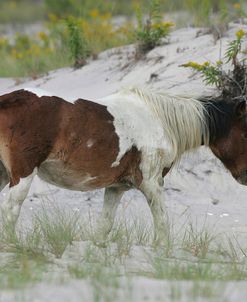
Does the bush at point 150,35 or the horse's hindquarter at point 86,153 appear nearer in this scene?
the horse's hindquarter at point 86,153

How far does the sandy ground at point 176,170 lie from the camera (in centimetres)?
795

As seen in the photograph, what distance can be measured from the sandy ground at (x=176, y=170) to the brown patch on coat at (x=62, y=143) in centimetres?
29

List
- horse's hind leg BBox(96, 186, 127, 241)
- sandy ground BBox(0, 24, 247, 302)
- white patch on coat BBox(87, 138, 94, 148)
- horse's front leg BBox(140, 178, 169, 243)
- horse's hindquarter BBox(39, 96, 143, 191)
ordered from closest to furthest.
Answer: horse's hindquarter BBox(39, 96, 143, 191)
white patch on coat BBox(87, 138, 94, 148)
horse's front leg BBox(140, 178, 169, 243)
horse's hind leg BBox(96, 186, 127, 241)
sandy ground BBox(0, 24, 247, 302)

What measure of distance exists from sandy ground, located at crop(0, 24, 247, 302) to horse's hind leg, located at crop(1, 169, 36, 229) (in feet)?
2.59

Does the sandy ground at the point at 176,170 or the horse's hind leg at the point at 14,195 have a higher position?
the horse's hind leg at the point at 14,195

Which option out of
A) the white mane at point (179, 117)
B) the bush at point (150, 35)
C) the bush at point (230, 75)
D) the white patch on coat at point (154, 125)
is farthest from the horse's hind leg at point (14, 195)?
the bush at point (150, 35)

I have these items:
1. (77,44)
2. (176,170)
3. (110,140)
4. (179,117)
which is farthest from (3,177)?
(77,44)

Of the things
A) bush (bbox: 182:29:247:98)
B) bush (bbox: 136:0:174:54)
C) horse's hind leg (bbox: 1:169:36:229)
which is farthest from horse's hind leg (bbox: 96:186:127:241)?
bush (bbox: 136:0:174:54)

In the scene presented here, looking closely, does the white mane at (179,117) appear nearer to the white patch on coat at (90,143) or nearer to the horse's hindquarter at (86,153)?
the horse's hindquarter at (86,153)

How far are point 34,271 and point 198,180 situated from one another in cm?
434

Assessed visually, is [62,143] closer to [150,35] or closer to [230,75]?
[230,75]

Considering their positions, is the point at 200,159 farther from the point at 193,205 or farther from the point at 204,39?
the point at 204,39

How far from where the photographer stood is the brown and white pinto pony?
590 cm

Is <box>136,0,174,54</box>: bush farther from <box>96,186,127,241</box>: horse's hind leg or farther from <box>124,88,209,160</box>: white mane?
<box>96,186,127,241</box>: horse's hind leg
